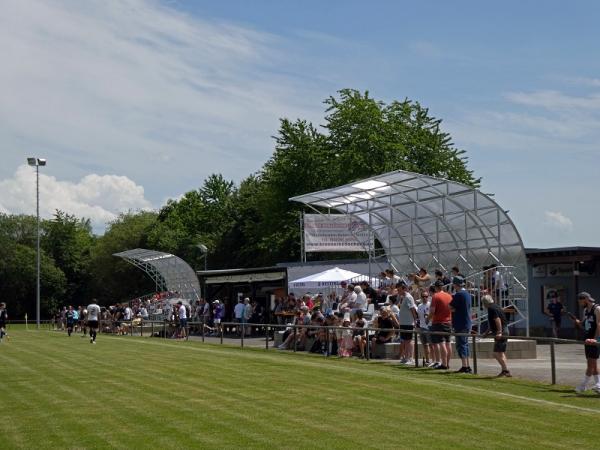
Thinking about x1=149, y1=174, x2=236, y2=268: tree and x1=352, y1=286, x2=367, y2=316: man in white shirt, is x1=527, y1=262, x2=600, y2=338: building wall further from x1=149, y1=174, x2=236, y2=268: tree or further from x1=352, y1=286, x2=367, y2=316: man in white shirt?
x1=149, y1=174, x2=236, y2=268: tree

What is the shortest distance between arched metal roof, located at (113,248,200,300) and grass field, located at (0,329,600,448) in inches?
1393

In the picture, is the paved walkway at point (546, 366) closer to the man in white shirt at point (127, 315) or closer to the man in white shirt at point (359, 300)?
the man in white shirt at point (359, 300)

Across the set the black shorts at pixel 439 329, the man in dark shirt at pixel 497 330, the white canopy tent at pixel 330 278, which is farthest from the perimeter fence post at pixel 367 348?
the white canopy tent at pixel 330 278

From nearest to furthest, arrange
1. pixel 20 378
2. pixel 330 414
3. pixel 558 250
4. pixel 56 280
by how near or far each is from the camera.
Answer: pixel 330 414 → pixel 20 378 → pixel 558 250 → pixel 56 280

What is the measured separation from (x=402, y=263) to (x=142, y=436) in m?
23.4

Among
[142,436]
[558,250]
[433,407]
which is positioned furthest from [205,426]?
[558,250]

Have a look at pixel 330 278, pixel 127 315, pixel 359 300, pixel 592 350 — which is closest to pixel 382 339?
pixel 359 300

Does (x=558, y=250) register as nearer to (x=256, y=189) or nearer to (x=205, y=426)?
(x=205, y=426)

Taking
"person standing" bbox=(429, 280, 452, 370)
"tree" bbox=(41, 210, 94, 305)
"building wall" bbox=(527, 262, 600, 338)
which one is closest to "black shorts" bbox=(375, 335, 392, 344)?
"person standing" bbox=(429, 280, 452, 370)

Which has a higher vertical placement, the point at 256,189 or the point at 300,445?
the point at 256,189

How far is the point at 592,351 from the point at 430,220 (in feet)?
55.5

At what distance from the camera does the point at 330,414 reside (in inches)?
502

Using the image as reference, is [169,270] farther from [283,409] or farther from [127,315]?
[283,409]

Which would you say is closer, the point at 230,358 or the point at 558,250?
the point at 230,358
